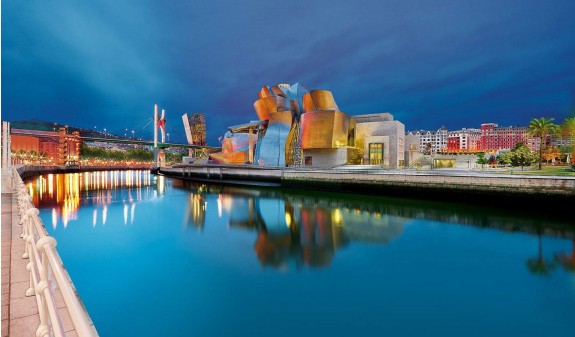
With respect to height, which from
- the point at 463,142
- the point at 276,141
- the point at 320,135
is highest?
the point at 463,142

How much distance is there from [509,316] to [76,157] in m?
101

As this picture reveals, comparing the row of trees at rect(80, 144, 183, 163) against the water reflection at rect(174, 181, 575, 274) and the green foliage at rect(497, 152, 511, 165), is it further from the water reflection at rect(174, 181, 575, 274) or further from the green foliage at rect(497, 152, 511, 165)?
the green foliage at rect(497, 152, 511, 165)

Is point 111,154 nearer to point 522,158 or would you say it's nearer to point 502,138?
point 522,158

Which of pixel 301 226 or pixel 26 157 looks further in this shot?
pixel 26 157

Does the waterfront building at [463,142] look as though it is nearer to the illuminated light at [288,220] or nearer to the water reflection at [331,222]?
the water reflection at [331,222]

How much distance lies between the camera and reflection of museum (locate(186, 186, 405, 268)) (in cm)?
943

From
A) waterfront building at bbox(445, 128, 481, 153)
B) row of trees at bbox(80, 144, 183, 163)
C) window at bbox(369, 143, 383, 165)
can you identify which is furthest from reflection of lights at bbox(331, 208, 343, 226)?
waterfront building at bbox(445, 128, 481, 153)

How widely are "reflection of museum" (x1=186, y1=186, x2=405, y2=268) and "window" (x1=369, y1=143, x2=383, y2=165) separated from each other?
19701 millimetres

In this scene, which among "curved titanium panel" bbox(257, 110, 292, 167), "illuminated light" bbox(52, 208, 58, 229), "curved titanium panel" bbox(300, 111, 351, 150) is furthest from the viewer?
"curved titanium panel" bbox(257, 110, 292, 167)

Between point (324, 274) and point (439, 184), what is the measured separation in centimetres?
1407

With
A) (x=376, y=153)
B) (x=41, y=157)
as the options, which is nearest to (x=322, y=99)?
(x=376, y=153)

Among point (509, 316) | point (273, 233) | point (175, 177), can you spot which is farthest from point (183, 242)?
point (175, 177)

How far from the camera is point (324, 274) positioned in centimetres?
764

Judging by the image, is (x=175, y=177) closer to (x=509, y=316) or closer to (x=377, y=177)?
(x=377, y=177)
